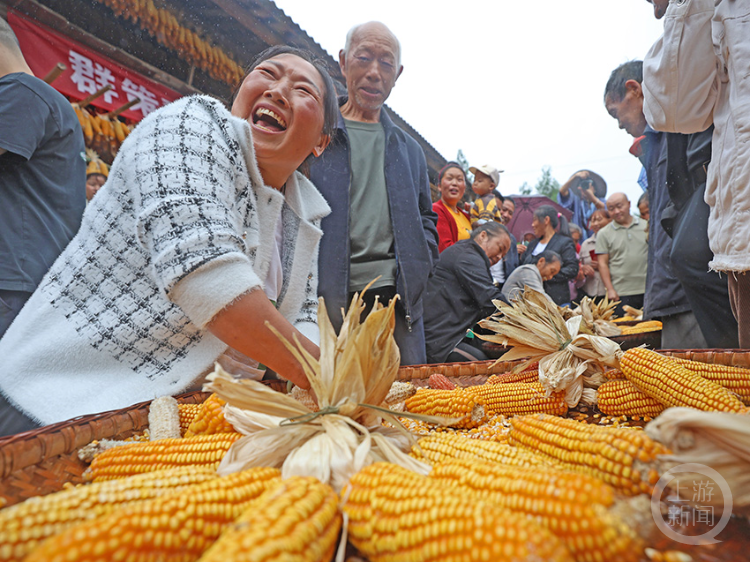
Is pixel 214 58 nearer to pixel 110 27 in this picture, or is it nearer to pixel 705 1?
pixel 110 27

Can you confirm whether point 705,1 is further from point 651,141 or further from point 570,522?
point 570,522

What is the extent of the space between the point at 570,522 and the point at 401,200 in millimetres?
2574

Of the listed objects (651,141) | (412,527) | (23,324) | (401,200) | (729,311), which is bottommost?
(23,324)

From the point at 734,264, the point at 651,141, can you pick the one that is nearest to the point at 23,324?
the point at 734,264

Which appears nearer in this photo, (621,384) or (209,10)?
(621,384)

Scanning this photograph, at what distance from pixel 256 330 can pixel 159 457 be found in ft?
1.09

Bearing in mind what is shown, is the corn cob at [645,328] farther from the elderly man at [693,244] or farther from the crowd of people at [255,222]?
the elderly man at [693,244]

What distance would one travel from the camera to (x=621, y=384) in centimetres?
148

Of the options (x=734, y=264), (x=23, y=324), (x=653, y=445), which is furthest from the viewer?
(x=734, y=264)

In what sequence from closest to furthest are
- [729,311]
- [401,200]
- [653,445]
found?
[653,445], [729,311], [401,200]

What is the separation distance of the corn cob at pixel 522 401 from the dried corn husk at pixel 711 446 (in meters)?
0.82

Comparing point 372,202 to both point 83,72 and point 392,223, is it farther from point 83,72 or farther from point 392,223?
point 83,72

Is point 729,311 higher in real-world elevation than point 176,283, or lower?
higher

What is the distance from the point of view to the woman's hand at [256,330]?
1068 mm
